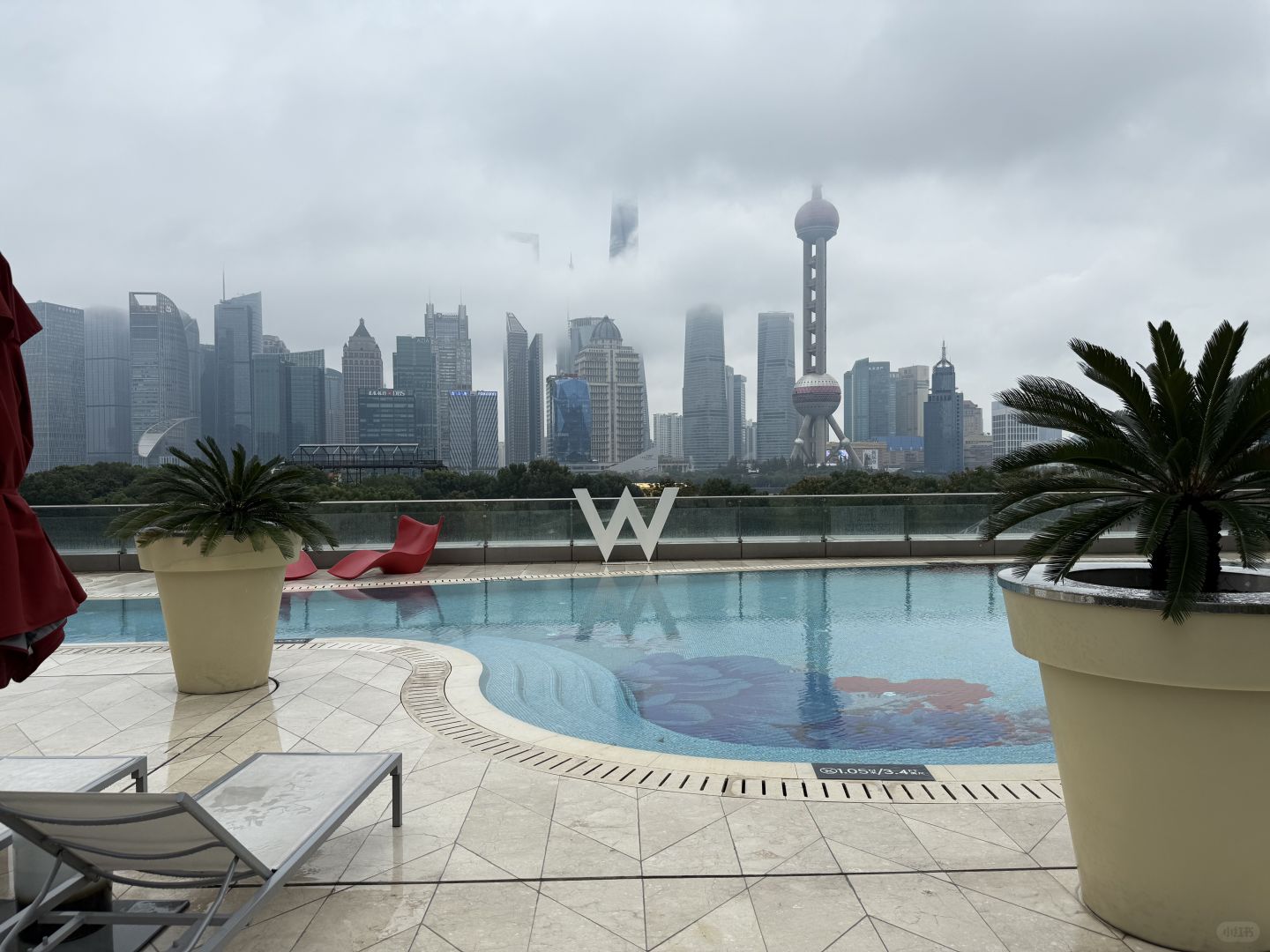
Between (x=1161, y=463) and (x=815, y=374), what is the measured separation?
4894 inches

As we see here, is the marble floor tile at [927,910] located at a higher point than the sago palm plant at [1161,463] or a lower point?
lower

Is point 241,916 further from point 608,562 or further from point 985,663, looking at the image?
point 608,562

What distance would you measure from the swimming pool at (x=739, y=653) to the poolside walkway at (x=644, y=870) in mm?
1292

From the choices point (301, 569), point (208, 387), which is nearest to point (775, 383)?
point (208, 387)

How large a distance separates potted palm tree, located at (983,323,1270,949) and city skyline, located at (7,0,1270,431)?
0.37 metres

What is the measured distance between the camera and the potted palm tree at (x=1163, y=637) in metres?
2.23

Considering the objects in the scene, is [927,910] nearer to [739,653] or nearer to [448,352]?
[739,653]

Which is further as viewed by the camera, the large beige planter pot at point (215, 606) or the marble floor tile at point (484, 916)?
the large beige planter pot at point (215, 606)

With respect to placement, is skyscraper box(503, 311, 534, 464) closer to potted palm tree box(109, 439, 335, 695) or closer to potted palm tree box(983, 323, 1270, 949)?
potted palm tree box(109, 439, 335, 695)

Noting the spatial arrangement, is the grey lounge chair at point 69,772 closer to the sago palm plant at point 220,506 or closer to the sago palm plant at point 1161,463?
the sago palm plant at point 220,506

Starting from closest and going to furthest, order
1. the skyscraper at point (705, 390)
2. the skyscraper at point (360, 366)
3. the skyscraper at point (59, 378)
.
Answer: the skyscraper at point (59, 378) < the skyscraper at point (360, 366) < the skyscraper at point (705, 390)

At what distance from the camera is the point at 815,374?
404 ft

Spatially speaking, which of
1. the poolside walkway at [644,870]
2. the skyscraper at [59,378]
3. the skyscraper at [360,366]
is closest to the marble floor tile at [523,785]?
the poolside walkway at [644,870]

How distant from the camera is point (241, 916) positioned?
2.29m
